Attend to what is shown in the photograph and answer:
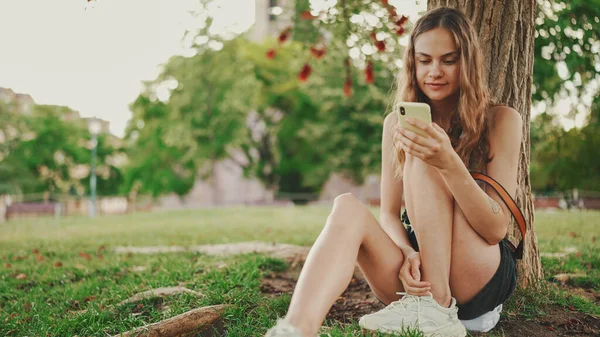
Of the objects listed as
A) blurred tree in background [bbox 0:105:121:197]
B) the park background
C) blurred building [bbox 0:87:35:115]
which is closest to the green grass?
the park background

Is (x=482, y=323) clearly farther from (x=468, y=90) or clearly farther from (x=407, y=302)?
(x=468, y=90)

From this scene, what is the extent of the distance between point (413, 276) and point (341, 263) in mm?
395

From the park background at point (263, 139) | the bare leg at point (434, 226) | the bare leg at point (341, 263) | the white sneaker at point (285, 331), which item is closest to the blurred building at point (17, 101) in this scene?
the park background at point (263, 139)

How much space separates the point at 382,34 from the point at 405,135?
12.3 feet

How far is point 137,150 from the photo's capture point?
1120 inches

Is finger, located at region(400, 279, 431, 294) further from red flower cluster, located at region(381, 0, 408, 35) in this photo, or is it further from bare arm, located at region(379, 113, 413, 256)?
red flower cluster, located at region(381, 0, 408, 35)

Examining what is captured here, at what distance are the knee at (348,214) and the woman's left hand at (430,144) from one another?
35 cm

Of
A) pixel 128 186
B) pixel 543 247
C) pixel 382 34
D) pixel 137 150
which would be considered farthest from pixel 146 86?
pixel 543 247

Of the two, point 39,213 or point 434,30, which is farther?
point 39,213

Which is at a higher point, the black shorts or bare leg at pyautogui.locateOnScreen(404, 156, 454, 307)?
bare leg at pyautogui.locateOnScreen(404, 156, 454, 307)

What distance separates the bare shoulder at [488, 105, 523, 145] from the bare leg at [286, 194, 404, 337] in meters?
0.75

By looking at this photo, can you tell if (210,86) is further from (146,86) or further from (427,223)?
(427,223)

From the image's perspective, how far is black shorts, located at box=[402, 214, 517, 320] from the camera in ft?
7.68

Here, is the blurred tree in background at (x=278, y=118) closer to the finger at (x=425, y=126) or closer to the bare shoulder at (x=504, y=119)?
the bare shoulder at (x=504, y=119)
